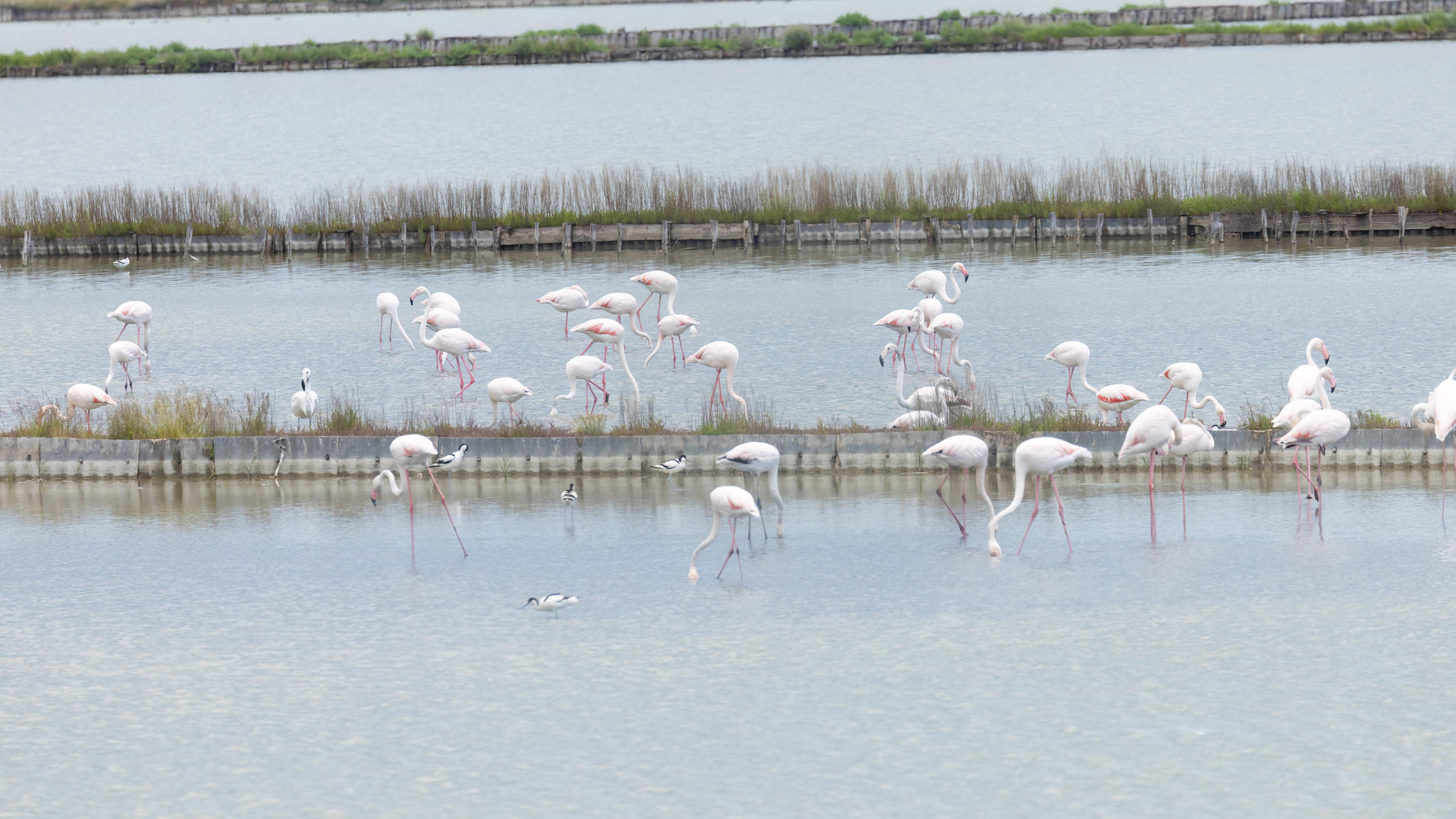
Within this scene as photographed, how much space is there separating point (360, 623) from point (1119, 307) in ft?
51.7

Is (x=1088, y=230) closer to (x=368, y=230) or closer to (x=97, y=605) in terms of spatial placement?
(x=368, y=230)

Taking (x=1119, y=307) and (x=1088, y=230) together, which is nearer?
(x=1119, y=307)

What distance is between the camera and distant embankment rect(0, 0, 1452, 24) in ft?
308

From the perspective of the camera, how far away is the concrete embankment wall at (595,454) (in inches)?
558

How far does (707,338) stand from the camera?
22234 mm

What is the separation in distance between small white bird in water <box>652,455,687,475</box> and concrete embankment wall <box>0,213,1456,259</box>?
17.6m

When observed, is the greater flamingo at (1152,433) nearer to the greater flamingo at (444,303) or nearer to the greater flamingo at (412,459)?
the greater flamingo at (412,459)

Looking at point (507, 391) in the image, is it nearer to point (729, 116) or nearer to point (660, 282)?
point (660, 282)

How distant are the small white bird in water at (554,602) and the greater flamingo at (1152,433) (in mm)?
4587

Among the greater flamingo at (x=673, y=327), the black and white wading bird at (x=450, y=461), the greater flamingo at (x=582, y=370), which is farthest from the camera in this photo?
the greater flamingo at (x=673, y=327)

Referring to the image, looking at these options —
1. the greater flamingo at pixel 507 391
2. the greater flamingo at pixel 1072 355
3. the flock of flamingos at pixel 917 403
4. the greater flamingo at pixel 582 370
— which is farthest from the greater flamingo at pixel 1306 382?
the greater flamingo at pixel 507 391

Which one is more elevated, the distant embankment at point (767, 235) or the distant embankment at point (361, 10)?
the distant embankment at point (361, 10)

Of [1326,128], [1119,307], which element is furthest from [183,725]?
[1326,128]

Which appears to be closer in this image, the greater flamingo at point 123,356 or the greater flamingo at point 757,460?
the greater flamingo at point 757,460
